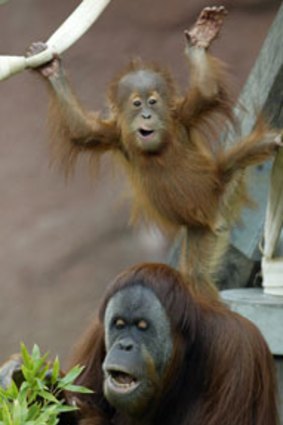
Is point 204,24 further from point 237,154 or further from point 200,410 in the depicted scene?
point 200,410

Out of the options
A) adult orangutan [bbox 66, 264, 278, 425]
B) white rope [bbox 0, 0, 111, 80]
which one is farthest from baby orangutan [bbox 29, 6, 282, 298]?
adult orangutan [bbox 66, 264, 278, 425]

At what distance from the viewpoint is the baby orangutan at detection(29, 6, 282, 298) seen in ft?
16.7

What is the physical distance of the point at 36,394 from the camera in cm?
397

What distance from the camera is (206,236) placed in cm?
535

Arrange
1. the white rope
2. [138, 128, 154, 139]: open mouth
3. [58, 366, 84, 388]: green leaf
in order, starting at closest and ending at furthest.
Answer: [58, 366, 84, 388]: green leaf
the white rope
[138, 128, 154, 139]: open mouth

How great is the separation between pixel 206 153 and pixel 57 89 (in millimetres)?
622

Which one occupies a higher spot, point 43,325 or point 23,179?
point 23,179

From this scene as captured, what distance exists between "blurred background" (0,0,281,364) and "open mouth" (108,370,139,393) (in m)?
2.40

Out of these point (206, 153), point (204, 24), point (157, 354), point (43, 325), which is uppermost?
point (204, 24)

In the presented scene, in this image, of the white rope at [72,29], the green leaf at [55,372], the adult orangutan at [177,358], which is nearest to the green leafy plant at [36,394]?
the green leaf at [55,372]

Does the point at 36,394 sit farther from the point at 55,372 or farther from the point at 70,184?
the point at 70,184

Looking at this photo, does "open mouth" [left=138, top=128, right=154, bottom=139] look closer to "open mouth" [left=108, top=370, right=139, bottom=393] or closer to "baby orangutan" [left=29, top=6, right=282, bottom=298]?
"baby orangutan" [left=29, top=6, right=282, bottom=298]

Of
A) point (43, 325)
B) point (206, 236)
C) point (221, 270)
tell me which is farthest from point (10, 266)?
point (206, 236)

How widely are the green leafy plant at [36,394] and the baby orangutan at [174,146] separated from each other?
4.20ft
